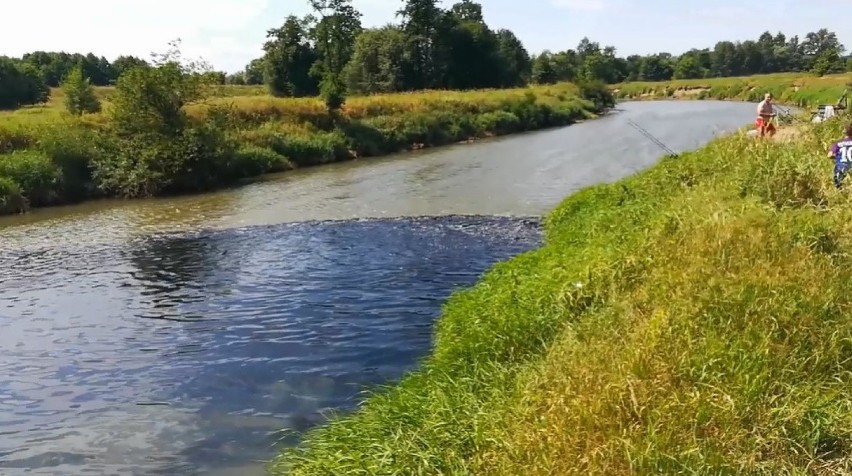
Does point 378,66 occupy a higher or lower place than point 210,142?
higher

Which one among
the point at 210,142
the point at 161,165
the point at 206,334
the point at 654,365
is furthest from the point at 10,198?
the point at 654,365

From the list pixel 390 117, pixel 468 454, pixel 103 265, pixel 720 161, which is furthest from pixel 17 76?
pixel 468 454

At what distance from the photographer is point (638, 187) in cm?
1827

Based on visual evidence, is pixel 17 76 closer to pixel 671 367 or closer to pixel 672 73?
pixel 671 367

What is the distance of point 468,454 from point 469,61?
76.1m

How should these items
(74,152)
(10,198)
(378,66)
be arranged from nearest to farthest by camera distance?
(10,198) → (74,152) → (378,66)

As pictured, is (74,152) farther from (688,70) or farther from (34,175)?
(688,70)

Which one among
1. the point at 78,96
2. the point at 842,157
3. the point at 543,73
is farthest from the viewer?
the point at 543,73

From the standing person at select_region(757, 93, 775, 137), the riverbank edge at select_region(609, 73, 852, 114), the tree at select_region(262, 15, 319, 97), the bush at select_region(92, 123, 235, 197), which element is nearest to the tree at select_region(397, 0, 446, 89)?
the tree at select_region(262, 15, 319, 97)

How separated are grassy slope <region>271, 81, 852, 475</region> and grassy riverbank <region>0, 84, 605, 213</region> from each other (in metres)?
21.7

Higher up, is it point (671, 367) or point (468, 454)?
point (671, 367)

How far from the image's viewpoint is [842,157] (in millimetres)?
13125

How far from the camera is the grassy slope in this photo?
5.97m

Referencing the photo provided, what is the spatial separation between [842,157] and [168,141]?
26056 millimetres
